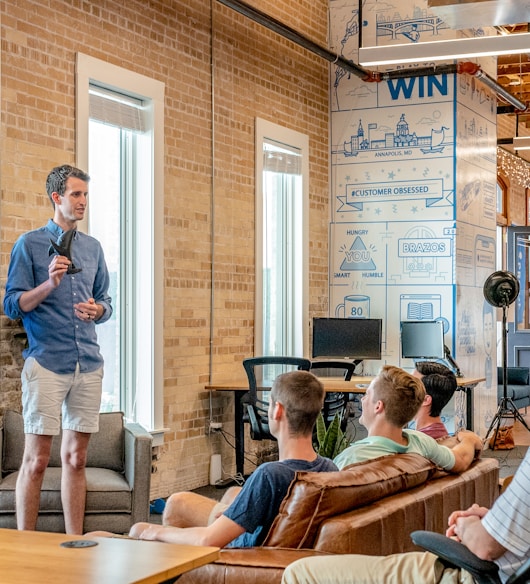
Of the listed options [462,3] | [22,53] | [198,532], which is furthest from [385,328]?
[198,532]

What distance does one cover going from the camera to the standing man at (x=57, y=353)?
5.08 metres

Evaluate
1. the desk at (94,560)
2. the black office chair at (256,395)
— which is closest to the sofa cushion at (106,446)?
the black office chair at (256,395)

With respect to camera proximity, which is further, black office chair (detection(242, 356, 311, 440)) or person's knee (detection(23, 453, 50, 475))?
black office chair (detection(242, 356, 311, 440))

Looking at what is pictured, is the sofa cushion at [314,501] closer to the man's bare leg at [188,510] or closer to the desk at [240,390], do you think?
the man's bare leg at [188,510]

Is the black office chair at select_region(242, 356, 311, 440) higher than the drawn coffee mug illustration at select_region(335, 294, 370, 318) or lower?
lower

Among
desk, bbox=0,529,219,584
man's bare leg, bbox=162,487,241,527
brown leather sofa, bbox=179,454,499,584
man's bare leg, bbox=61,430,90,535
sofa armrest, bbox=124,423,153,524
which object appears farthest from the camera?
sofa armrest, bbox=124,423,153,524

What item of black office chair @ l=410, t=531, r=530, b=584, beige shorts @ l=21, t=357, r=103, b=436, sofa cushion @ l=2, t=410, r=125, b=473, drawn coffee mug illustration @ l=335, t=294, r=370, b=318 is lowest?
sofa cushion @ l=2, t=410, r=125, b=473

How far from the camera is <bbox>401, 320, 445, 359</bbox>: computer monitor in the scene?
912 centimetres

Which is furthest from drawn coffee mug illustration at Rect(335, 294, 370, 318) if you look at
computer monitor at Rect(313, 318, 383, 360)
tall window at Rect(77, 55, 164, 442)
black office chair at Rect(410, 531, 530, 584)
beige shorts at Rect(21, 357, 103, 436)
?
black office chair at Rect(410, 531, 530, 584)

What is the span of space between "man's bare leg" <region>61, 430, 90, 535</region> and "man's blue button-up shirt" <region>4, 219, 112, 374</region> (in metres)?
0.38

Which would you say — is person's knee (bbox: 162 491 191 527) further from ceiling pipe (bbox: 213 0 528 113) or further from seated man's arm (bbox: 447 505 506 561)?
ceiling pipe (bbox: 213 0 528 113)

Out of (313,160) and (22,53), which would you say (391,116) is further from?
(22,53)

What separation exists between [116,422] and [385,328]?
175 inches

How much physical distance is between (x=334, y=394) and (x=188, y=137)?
7.86 feet
